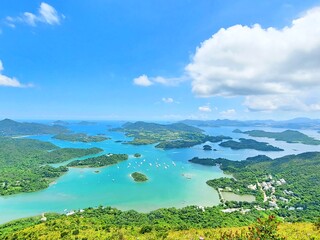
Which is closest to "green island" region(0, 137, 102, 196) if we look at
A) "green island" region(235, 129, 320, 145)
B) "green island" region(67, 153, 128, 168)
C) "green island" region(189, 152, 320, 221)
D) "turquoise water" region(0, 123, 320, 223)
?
"turquoise water" region(0, 123, 320, 223)

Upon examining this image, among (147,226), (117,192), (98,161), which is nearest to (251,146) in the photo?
(98,161)

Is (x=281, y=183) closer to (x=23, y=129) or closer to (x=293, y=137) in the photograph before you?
(x=293, y=137)

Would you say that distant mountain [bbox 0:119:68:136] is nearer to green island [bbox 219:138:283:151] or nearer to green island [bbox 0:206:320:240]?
green island [bbox 219:138:283:151]

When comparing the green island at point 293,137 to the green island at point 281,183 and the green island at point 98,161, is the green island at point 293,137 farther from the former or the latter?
the green island at point 98,161

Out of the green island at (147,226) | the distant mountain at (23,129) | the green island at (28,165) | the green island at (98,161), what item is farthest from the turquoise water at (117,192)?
the distant mountain at (23,129)

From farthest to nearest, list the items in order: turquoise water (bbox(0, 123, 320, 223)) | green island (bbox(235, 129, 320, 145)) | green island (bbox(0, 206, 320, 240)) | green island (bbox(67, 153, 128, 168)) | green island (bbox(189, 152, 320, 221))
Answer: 1. green island (bbox(235, 129, 320, 145))
2. green island (bbox(67, 153, 128, 168))
3. turquoise water (bbox(0, 123, 320, 223))
4. green island (bbox(189, 152, 320, 221))
5. green island (bbox(0, 206, 320, 240))
